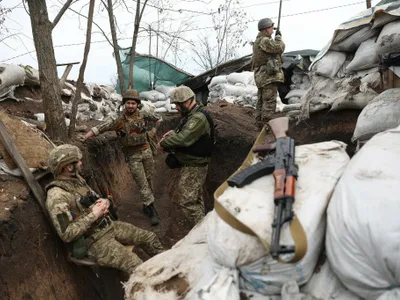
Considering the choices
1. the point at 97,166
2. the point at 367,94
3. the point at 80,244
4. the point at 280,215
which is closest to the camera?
the point at 280,215

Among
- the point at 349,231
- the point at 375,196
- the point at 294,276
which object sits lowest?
the point at 294,276

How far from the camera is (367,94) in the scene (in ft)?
11.9

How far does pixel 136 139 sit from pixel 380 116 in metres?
2.77

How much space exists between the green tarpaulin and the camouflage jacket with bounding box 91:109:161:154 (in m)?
5.40

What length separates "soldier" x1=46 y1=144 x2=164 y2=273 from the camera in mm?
2779

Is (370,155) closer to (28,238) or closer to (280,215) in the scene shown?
(280,215)

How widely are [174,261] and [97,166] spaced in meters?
3.05

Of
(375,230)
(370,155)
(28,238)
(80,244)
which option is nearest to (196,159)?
(80,244)

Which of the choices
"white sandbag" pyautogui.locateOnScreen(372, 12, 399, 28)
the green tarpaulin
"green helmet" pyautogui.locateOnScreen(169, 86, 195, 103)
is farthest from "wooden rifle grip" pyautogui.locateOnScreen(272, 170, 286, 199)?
the green tarpaulin

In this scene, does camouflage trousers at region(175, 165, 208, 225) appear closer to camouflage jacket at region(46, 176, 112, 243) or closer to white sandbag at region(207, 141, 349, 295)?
camouflage jacket at region(46, 176, 112, 243)

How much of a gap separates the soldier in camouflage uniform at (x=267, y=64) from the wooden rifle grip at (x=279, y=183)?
11.9 ft

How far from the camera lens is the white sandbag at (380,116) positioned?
2883 millimetres

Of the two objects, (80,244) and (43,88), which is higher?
(43,88)

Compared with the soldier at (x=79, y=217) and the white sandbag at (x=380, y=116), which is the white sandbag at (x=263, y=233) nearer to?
the white sandbag at (x=380, y=116)
